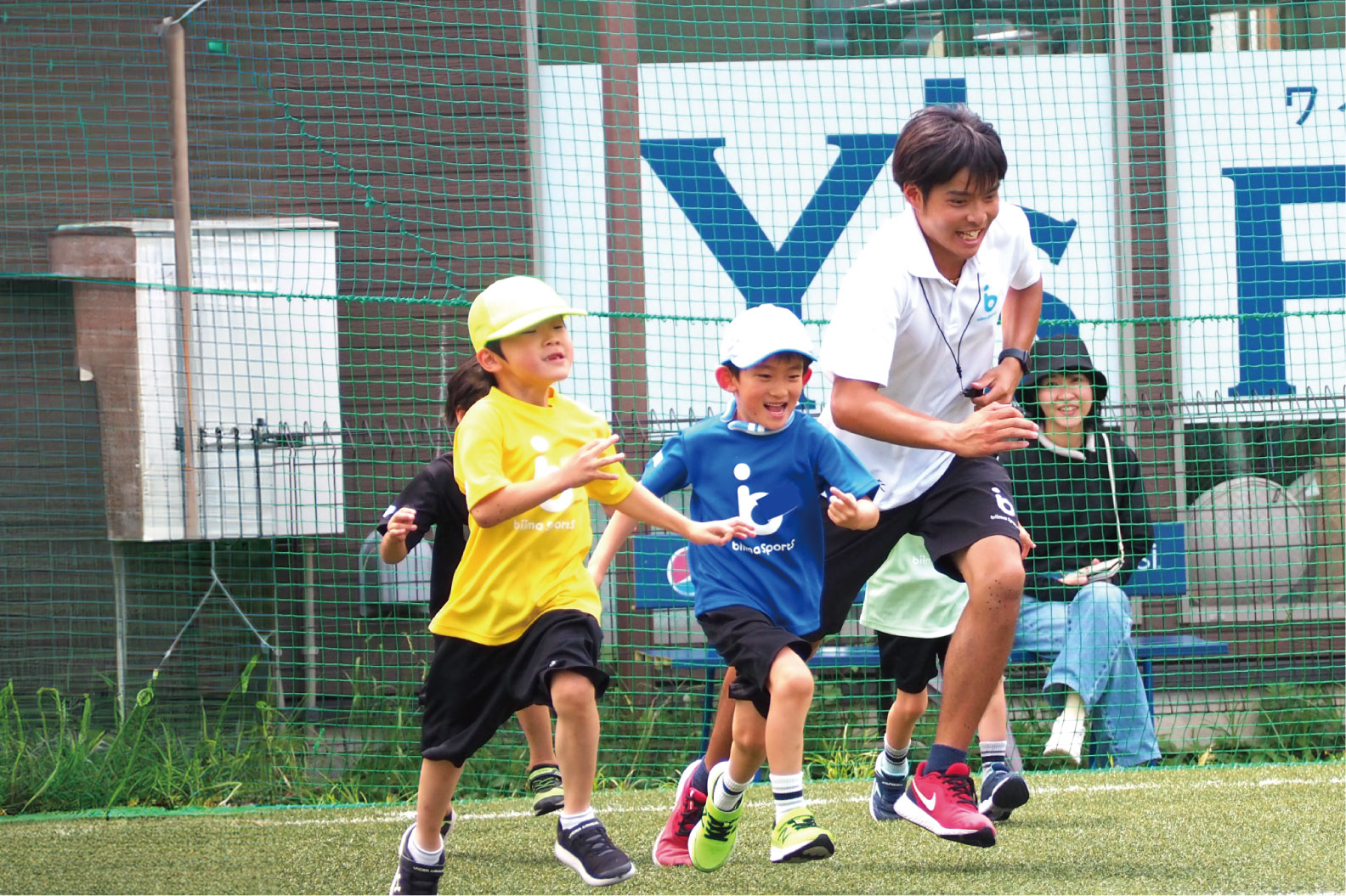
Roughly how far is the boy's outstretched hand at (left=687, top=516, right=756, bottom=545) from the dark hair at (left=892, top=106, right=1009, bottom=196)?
3.15ft

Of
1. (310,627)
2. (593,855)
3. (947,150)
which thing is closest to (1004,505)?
(947,150)

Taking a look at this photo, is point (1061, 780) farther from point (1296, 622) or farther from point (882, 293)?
point (882, 293)

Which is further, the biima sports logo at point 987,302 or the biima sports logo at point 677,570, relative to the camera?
the biima sports logo at point 677,570

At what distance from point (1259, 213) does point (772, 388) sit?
4315mm

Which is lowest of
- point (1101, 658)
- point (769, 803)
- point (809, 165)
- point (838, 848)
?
point (769, 803)

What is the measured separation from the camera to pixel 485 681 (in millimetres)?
3361

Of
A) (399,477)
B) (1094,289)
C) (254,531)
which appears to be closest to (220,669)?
(254,531)

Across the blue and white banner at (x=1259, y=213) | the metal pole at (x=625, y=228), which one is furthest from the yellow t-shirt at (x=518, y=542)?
the blue and white banner at (x=1259, y=213)

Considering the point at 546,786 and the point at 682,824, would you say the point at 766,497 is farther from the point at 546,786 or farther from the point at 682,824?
the point at 546,786

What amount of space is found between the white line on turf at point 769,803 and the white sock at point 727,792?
133cm

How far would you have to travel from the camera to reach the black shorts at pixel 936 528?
11.5ft

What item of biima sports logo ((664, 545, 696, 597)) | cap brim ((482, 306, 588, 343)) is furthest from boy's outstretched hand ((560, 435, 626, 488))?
biima sports logo ((664, 545, 696, 597))

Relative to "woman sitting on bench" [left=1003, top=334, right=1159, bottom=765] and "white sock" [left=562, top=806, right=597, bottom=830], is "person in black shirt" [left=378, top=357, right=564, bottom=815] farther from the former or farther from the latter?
"woman sitting on bench" [left=1003, top=334, right=1159, bottom=765]

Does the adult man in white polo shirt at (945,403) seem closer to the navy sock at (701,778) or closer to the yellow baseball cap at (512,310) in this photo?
the navy sock at (701,778)
